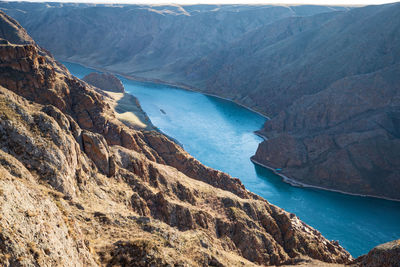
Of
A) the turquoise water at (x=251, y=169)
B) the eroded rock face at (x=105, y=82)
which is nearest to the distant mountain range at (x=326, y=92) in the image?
the turquoise water at (x=251, y=169)

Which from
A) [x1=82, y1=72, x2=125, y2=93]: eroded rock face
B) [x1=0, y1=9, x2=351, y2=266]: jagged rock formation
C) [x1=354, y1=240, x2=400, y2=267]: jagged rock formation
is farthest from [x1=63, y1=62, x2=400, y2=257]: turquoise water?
[x1=354, y1=240, x2=400, y2=267]: jagged rock formation

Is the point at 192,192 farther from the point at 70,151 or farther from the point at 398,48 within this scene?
the point at 398,48

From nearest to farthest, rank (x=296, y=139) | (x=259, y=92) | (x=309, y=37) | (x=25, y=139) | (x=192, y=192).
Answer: (x=25, y=139) < (x=192, y=192) < (x=296, y=139) < (x=259, y=92) < (x=309, y=37)

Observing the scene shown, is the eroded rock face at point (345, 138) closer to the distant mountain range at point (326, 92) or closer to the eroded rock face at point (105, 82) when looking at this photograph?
the distant mountain range at point (326, 92)

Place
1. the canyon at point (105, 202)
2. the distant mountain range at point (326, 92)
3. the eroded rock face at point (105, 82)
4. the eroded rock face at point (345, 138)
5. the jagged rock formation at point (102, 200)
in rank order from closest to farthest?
the jagged rock formation at point (102, 200), the canyon at point (105, 202), the eroded rock face at point (345, 138), the distant mountain range at point (326, 92), the eroded rock face at point (105, 82)

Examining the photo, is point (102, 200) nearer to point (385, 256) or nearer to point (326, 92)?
point (385, 256)

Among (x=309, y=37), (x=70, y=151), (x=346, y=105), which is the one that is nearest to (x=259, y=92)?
(x=309, y=37)

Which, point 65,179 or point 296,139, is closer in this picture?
point 65,179
